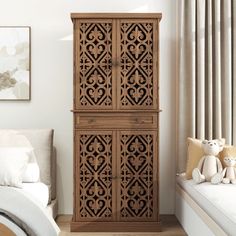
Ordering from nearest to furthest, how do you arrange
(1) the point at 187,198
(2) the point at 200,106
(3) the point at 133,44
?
(1) the point at 187,198 < (3) the point at 133,44 < (2) the point at 200,106

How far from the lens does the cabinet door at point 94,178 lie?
13.6ft

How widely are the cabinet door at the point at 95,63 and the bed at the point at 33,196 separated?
63cm

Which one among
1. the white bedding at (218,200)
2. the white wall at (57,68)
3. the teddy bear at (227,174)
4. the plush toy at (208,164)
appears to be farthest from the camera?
the white wall at (57,68)

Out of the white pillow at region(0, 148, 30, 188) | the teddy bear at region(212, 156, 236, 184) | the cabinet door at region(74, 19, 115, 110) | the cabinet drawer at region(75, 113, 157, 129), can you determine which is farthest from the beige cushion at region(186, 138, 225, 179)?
the white pillow at region(0, 148, 30, 188)

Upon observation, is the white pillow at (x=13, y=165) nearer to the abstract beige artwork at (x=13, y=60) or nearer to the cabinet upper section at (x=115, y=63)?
the cabinet upper section at (x=115, y=63)

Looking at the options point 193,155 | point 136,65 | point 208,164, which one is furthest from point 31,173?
point 208,164

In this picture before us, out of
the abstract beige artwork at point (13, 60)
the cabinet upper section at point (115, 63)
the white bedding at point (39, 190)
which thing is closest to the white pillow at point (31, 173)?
the white bedding at point (39, 190)

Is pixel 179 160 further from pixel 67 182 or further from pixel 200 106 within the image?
pixel 67 182

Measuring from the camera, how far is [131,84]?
13.7 feet

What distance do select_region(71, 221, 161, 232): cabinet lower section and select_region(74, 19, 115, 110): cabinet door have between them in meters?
1.04

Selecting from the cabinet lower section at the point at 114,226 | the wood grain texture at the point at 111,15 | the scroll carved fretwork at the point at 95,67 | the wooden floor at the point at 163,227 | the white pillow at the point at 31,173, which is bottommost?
the wooden floor at the point at 163,227

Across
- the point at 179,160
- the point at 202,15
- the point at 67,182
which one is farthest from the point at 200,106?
the point at 67,182

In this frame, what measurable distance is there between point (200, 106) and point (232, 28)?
2.72 feet

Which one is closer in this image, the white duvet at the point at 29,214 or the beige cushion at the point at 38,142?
the white duvet at the point at 29,214
